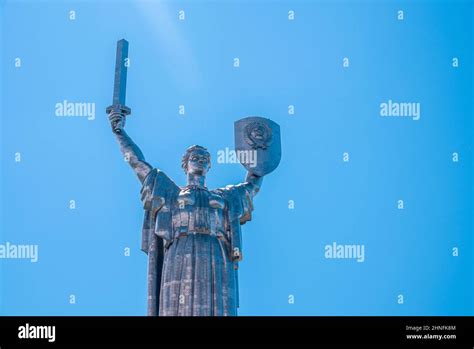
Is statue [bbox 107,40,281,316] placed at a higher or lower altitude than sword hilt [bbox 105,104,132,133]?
lower

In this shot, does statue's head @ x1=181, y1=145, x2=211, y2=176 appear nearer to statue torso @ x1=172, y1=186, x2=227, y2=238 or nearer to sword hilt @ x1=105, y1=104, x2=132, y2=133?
statue torso @ x1=172, y1=186, x2=227, y2=238

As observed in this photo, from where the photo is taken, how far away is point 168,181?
36469 millimetres

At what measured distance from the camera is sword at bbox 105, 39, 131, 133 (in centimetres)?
3703

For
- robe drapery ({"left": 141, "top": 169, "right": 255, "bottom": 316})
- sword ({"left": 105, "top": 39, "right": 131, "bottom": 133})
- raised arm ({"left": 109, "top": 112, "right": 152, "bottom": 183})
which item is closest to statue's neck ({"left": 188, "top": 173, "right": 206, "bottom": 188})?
robe drapery ({"left": 141, "top": 169, "right": 255, "bottom": 316})

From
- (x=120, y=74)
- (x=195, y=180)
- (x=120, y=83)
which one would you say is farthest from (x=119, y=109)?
(x=195, y=180)

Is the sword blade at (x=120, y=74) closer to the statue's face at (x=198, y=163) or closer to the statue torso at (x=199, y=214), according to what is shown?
the statue's face at (x=198, y=163)

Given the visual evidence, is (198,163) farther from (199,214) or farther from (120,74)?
(120,74)

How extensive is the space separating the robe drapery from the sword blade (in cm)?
257

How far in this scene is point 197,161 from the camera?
36844 mm
